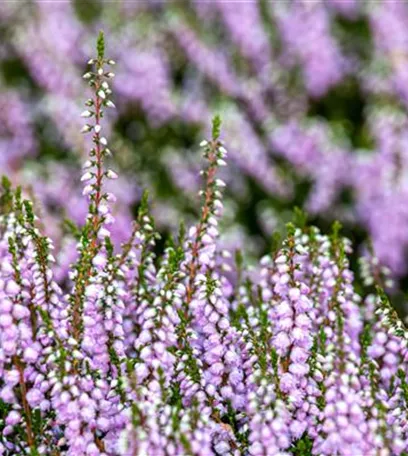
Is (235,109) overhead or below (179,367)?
overhead

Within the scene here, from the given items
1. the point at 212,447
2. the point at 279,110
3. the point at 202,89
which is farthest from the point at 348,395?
the point at 202,89

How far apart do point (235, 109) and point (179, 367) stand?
5578mm

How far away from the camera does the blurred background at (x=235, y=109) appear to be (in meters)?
9.34

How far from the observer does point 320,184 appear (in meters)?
9.64

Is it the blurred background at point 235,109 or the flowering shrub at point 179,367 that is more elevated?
the blurred background at point 235,109

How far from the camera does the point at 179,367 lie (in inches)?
188

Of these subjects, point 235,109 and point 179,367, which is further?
point 235,109

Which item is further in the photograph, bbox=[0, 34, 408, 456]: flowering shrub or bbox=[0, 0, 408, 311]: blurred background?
bbox=[0, 0, 408, 311]: blurred background

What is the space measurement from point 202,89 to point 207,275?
6.17 metres

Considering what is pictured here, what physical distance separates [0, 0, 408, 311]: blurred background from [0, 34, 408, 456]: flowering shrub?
309cm

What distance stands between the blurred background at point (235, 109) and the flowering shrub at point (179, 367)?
309cm

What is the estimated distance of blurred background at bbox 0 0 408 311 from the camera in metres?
9.34

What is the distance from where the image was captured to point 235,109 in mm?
9984

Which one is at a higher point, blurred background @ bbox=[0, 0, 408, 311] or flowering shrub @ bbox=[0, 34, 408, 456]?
blurred background @ bbox=[0, 0, 408, 311]
